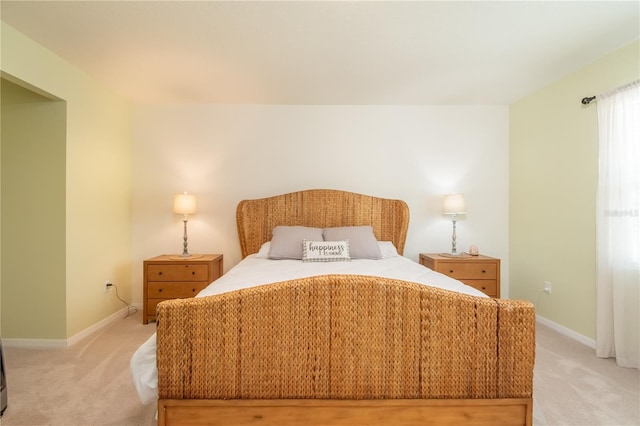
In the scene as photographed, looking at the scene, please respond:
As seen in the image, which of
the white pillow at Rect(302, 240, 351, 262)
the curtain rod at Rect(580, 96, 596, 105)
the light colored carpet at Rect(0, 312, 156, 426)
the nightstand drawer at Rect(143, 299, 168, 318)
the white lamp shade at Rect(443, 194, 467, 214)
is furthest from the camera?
the white lamp shade at Rect(443, 194, 467, 214)

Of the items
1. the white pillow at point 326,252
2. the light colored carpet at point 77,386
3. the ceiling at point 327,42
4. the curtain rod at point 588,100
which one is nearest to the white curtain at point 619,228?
the curtain rod at point 588,100

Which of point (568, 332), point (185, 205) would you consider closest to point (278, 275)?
point (185, 205)

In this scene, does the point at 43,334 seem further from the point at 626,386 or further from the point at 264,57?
the point at 626,386

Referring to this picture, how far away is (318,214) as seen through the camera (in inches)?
129

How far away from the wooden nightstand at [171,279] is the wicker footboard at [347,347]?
5.87 ft

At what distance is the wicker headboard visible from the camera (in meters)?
3.28

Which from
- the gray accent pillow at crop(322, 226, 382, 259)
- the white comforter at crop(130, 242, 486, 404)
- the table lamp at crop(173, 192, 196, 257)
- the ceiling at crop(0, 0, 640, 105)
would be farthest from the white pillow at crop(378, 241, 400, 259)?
the table lamp at crop(173, 192, 196, 257)

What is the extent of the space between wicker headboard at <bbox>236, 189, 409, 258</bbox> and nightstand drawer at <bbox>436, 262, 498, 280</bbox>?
1.74 feet

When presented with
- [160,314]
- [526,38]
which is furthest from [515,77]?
[160,314]

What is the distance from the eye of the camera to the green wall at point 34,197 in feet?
8.12

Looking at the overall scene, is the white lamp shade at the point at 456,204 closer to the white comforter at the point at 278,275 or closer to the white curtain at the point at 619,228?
the white comforter at the point at 278,275

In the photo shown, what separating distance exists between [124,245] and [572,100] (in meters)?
4.65

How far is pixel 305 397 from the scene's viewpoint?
4.12ft

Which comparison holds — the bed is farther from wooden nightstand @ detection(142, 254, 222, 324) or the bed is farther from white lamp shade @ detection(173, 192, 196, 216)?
white lamp shade @ detection(173, 192, 196, 216)
